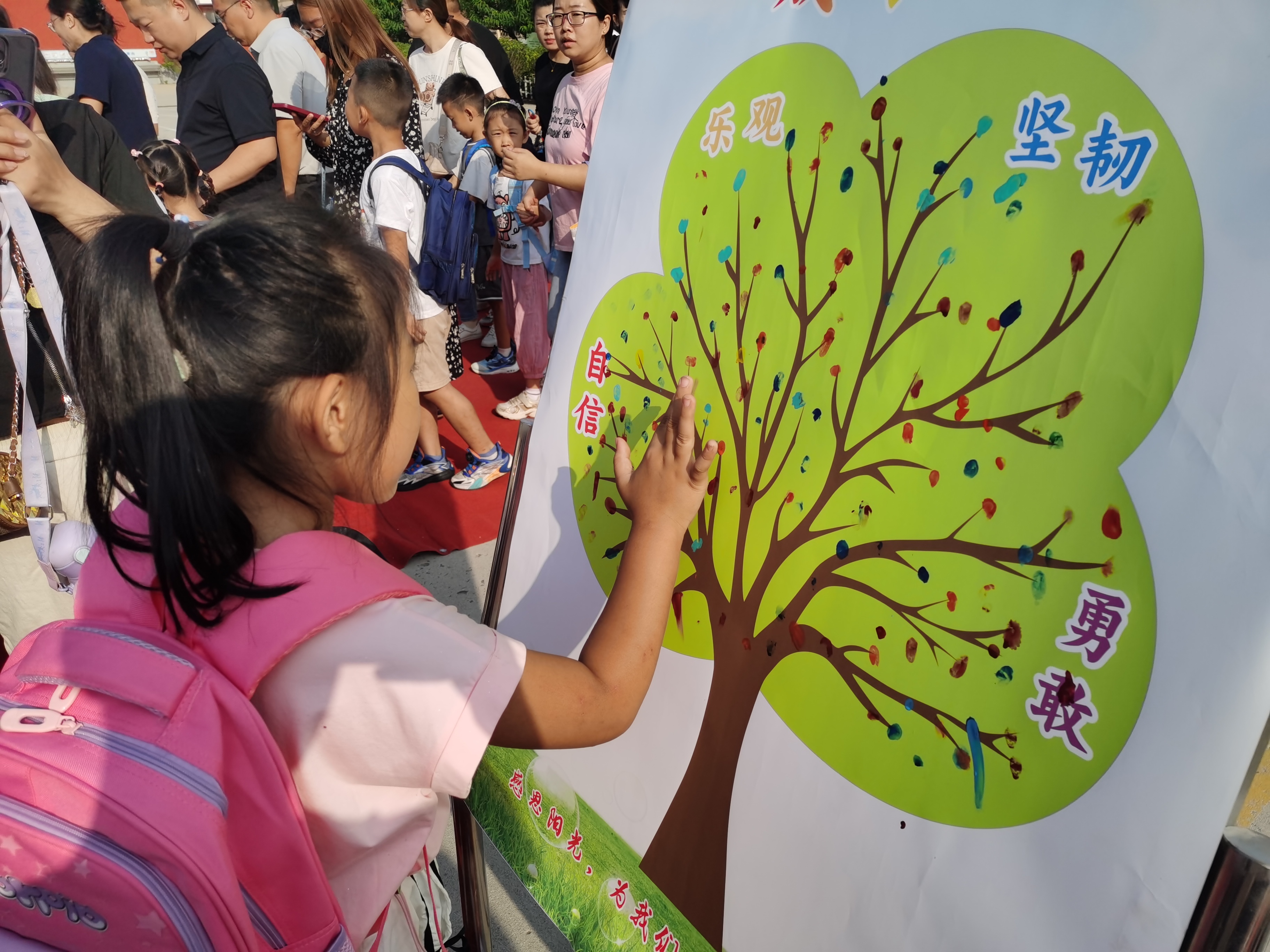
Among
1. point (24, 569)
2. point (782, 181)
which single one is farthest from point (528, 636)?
point (24, 569)

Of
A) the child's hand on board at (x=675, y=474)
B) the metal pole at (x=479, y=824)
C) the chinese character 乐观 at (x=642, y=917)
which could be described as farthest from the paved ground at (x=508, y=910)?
the child's hand on board at (x=675, y=474)

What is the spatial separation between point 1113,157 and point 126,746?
2.82 ft

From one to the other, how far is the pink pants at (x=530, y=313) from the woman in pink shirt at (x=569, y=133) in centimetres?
25

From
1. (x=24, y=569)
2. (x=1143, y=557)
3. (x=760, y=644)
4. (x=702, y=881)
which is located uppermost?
(x=1143, y=557)

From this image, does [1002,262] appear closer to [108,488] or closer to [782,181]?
[782,181]

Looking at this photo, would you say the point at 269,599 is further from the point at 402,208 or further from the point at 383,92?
the point at 383,92

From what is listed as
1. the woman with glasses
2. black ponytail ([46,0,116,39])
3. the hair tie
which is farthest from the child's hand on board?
black ponytail ([46,0,116,39])

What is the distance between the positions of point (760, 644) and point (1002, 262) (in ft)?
1.44

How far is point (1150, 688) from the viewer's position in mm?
622

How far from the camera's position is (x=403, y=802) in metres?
0.83

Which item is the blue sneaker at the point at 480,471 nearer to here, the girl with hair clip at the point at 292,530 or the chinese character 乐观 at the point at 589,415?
the chinese character 乐观 at the point at 589,415

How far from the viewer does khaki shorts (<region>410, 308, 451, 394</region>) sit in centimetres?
299

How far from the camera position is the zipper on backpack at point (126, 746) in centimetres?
67

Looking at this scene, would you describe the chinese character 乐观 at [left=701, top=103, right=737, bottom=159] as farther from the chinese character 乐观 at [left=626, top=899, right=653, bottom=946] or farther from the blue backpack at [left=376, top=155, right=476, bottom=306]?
the blue backpack at [left=376, top=155, right=476, bottom=306]
